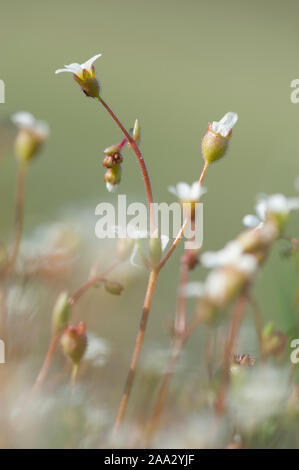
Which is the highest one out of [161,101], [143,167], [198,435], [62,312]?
[161,101]

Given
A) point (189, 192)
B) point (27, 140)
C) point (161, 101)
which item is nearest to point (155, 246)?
point (189, 192)

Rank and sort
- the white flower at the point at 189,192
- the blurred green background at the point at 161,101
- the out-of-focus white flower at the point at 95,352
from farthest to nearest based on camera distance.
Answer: the blurred green background at the point at 161,101
the out-of-focus white flower at the point at 95,352
the white flower at the point at 189,192

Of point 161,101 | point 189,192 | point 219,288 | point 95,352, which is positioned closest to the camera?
point 219,288

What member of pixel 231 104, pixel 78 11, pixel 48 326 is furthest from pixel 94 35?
pixel 48 326

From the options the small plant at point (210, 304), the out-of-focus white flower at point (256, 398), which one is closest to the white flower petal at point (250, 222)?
the small plant at point (210, 304)

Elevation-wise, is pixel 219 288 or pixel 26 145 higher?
pixel 26 145

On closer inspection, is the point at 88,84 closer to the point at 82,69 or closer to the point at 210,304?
the point at 82,69

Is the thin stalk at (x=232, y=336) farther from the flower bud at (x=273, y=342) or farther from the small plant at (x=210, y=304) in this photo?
the flower bud at (x=273, y=342)
